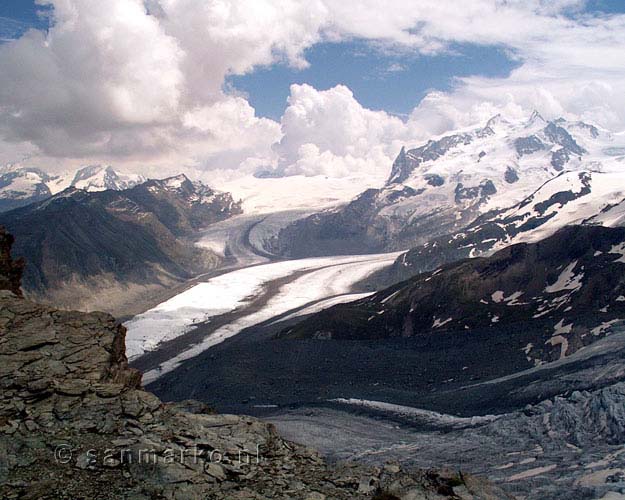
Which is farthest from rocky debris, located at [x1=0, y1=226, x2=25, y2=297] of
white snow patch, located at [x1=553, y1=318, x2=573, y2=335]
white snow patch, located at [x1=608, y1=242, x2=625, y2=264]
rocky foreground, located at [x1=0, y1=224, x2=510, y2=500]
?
white snow patch, located at [x1=608, y1=242, x2=625, y2=264]

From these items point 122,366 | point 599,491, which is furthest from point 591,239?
point 122,366

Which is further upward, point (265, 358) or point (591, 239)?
point (591, 239)

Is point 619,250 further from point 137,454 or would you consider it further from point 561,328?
point 137,454

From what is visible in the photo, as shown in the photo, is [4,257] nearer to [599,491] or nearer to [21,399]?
[21,399]

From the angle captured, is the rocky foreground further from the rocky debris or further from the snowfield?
the snowfield

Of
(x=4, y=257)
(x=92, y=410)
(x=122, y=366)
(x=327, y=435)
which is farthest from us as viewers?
(x=327, y=435)

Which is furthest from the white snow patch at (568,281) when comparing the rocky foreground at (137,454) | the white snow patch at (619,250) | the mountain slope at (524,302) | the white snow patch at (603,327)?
the rocky foreground at (137,454)

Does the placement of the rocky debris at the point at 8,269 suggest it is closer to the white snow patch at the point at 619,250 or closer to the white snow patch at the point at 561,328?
the white snow patch at the point at 561,328
